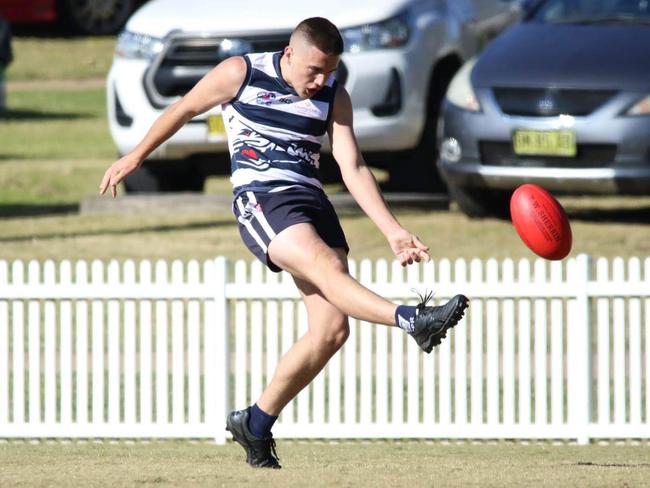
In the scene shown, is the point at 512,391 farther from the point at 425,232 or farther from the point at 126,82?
the point at 126,82

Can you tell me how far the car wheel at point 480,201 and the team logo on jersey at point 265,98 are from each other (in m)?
7.36

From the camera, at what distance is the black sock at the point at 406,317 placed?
6141mm

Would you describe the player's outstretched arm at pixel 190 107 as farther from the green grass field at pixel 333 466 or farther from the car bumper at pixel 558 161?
the car bumper at pixel 558 161

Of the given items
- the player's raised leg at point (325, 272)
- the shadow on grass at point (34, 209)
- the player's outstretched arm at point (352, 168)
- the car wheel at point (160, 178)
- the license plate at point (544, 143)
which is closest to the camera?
the player's raised leg at point (325, 272)

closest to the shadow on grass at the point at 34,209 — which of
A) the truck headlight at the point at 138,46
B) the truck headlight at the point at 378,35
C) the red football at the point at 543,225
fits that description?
the truck headlight at the point at 138,46

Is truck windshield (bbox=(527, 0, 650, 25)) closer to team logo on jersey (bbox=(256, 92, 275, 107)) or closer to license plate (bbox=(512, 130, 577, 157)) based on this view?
license plate (bbox=(512, 130, 577, 157))

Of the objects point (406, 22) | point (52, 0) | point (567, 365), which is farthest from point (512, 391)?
point (52, 0)

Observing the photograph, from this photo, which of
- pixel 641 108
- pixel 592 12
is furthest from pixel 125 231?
pixel 641 108

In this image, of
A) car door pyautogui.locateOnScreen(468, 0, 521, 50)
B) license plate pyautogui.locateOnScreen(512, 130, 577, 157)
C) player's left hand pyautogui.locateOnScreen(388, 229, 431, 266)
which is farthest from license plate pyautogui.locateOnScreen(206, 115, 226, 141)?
player's left hand pyautogui.locateOnScreen(388, 229, 431, 266)

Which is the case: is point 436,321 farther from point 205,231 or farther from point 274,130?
point 205,231

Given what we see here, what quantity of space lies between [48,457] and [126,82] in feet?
22.6

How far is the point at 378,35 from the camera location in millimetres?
13961

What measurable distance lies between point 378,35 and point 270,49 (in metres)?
0.94

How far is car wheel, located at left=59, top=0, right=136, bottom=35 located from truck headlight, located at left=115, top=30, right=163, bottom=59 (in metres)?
17.3
